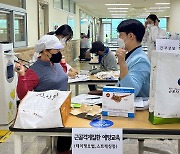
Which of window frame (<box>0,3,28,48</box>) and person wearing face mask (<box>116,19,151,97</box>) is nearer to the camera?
person wearing face mask (<box>116,19,151,97</box>)

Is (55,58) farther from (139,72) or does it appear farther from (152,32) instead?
(152,32)

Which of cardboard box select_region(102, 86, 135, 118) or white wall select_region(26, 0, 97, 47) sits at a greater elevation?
white wall select_region(26, 0, 97, 47)

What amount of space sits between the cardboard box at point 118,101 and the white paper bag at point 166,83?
0.17 metres

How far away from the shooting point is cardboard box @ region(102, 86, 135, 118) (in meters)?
1.63

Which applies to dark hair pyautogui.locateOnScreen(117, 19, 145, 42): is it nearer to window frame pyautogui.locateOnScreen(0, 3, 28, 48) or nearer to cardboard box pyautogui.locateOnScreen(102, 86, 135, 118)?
cardboard box pyautogui.locateOnScreen(102, 86, 135, 118)

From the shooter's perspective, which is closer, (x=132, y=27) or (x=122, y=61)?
(x=122, y=61)

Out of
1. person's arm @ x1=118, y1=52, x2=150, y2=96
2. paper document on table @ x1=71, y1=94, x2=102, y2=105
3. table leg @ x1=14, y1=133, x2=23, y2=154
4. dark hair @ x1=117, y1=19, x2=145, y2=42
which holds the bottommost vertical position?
table leg @ x1=14, y1=133, x2=23, y2=154

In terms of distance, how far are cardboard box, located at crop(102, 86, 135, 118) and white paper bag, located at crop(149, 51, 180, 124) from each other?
17 centimetres

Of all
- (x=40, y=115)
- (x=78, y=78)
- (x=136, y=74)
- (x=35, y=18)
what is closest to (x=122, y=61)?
(x=136, y=74)

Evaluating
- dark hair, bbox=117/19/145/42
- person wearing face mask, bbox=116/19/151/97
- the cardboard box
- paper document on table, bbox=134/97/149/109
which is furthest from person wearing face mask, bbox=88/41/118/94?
the cardboard box

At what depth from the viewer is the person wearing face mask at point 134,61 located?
1939mm

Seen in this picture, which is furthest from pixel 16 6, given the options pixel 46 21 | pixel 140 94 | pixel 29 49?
pixel 140 94

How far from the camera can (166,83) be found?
4.88ft

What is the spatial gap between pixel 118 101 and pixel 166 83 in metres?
0.30
